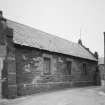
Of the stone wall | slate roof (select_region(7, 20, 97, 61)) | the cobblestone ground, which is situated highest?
slate roof (select_region(7, 20, 97, 61))

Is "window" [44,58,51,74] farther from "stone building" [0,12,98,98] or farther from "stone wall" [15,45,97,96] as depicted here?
"stone wall" [15,45,97,96]

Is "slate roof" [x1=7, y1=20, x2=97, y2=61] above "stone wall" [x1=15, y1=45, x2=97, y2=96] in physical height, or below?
above

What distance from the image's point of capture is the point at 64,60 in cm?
1853

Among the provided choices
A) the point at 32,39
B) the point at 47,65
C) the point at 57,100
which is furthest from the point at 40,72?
the point at 57,100

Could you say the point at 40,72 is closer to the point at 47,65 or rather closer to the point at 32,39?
the point at 47,65

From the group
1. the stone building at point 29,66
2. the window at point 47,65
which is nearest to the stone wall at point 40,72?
the stone building at point 29,66

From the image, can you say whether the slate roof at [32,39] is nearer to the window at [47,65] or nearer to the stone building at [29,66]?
the stone building at [29,66]

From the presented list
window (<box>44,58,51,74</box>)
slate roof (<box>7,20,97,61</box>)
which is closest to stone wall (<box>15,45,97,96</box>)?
window (<box>44,58,51,74</box>)

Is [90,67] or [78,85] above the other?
[90,67]

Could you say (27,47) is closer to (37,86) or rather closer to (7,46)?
(7,46)

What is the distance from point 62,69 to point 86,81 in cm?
652

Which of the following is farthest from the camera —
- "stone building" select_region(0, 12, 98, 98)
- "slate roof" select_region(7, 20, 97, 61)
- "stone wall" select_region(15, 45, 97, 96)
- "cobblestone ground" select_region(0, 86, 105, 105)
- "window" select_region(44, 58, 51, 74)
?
"window" select_region(44, 58, 51, 74)

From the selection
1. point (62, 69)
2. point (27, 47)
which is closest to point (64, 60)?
point (62, 69)

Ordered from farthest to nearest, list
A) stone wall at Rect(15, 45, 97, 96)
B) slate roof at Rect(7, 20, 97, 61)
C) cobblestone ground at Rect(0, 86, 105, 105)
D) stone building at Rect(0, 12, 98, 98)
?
slate roof at Rect(7, 20, 97, 61)
stone wall at Rect(15, 45, 97, 96)
stone building at Rect(0, 12, 98, 98)
cobblestone ground at Rect(0, 86, 105, 105)
